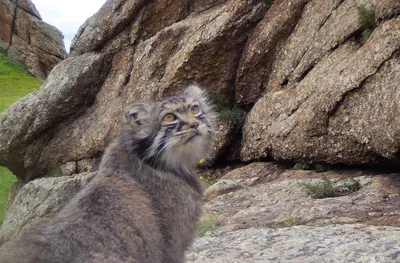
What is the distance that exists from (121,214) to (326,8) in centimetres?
683

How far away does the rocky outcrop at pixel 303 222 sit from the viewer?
582 cm

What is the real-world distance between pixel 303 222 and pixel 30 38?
31908 millimetres

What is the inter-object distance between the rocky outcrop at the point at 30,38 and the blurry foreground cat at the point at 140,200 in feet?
97.1

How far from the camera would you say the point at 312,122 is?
9.12m

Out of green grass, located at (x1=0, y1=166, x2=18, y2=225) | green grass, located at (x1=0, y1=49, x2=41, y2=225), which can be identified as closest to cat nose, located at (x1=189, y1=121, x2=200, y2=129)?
green grass, located at (x1=0, y1=166, x2=18, y2=225)

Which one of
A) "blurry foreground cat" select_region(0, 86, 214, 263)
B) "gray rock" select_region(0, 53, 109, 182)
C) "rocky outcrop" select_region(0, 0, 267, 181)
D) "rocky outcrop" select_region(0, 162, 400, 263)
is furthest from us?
"gray rock" select_region(0, 53, 109, 182)

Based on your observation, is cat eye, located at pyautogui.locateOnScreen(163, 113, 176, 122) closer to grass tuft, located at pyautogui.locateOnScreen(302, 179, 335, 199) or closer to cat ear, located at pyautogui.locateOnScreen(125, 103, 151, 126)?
cat ear, located at pyautogui.locateOnScreen(125, 103, 151, 126)

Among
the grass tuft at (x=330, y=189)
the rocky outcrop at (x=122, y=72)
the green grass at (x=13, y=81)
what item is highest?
the green grass at (x=13, y=81)

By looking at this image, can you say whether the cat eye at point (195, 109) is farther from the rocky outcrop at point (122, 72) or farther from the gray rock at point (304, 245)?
the rocky outcrop at point (122, 72)

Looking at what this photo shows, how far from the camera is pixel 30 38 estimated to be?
3578 cm

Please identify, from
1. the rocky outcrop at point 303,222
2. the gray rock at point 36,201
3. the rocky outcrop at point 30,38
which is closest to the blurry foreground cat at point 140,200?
the rocky outcrop at point 303,222

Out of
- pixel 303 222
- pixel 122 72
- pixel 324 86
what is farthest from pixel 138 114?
pixel 122 72

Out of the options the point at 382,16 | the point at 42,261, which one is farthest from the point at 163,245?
the point at 382,16

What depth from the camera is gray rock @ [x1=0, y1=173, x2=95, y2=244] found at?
12742 millimetres
